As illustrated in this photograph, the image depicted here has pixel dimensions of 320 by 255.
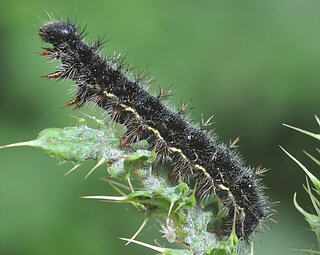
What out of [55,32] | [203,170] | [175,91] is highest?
[175,91]

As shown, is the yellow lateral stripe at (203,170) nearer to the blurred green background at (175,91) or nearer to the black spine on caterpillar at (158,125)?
the black spine on caterpillar at (158,125)

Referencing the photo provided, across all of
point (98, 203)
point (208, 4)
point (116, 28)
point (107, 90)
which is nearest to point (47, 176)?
point (98, 203)

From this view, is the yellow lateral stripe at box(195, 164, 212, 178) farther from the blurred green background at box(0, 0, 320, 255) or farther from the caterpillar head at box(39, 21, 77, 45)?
the blurred green background at box(0, 0, 320, 255)

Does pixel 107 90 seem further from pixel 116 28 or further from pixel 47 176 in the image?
pixel 116 28

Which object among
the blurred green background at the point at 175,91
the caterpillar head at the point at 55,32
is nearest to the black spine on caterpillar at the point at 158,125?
the caterpillar head at the point at 55,32

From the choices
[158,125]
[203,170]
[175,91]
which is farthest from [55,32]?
[175,91]

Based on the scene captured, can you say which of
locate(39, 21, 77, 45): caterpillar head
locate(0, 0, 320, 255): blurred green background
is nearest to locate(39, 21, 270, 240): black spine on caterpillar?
locate(39, 21, 77, 45): caterpillar head

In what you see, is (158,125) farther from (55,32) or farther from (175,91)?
(175,91)
